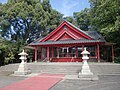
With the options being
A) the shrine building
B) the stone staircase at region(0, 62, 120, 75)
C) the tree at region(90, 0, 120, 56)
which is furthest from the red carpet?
the tree at region(90, 0, 120, 56)

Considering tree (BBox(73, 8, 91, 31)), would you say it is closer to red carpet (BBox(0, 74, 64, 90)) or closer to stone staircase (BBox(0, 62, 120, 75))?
stone staircase (BBox(0, 62, 120, 75))

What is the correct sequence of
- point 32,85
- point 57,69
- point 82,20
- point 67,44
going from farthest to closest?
1. point 82,20
2. point 67,44
3. point 57,69
4. point 32,85

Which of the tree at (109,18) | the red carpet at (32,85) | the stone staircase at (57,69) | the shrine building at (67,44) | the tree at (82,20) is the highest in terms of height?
the tree at (82,20)

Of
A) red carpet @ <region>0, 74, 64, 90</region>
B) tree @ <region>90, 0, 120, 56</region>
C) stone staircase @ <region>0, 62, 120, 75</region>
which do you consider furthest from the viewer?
tree @ <region>90, 0, 120, 56</region>

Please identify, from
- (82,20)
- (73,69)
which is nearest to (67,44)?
(73,69)

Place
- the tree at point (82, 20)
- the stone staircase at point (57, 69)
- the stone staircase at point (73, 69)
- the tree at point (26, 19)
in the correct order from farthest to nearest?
the tree at point (82, 20), the tree at point (26, 19), the stone staircase at point (57, 69), the stone staircase at point (73, 69)

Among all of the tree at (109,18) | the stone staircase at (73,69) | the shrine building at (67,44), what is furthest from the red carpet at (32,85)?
the tree at (109,18)

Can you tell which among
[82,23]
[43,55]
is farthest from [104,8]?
[82,23]

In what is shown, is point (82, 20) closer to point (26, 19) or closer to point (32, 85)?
point (26, 19)

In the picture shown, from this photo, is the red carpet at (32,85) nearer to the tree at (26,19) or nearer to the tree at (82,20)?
the tree at (26,19)

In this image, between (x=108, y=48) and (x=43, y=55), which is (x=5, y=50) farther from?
(x=108, y=48)

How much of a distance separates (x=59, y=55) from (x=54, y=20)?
38.8 feet

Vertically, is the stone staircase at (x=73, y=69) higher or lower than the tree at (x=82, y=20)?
lower

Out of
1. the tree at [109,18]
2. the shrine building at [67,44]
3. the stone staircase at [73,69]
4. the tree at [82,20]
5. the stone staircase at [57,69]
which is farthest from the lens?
the tree at [82,20]
